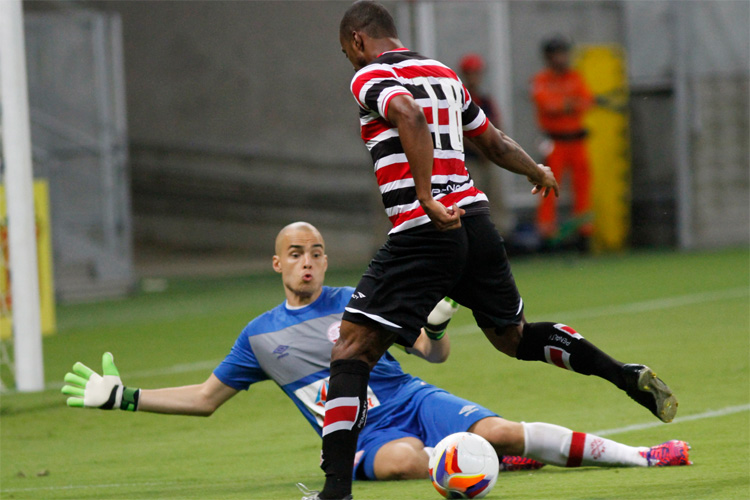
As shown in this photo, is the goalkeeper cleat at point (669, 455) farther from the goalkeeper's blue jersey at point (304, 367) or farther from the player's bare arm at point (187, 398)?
the player's bare arm at point (187, 398)

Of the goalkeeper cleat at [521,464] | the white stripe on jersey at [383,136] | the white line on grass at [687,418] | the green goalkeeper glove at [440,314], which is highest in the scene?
the white stripe on jersey at [383,136]

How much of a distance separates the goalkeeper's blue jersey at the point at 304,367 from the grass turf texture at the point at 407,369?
36 centimetres

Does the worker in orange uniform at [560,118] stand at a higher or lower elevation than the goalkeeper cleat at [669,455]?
higher

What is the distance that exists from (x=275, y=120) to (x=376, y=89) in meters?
16.7

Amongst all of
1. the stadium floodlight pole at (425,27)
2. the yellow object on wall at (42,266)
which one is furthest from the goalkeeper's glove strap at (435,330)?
the stadium floodlight pole at (425,27)

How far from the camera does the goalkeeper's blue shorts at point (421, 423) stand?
4.87 metres

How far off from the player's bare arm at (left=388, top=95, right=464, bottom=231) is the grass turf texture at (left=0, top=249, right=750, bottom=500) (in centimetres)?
117

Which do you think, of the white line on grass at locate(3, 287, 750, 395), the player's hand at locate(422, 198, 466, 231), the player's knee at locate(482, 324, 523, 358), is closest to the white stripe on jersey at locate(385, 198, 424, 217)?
the player's hand at locate(422, 198, 466, 231)

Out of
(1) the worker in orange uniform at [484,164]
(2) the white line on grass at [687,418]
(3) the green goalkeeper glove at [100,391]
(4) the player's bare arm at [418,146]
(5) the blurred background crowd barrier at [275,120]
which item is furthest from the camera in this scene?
(1) the worker in orange uniform at [484,164]

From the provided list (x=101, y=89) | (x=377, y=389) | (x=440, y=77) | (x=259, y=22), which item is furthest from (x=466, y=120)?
(x=259, y=22)

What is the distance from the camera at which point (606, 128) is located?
17.6 meters

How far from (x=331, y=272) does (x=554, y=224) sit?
11.0ft

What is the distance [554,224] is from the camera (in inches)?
657

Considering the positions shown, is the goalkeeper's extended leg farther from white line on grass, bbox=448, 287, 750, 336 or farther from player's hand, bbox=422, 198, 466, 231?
white line on grass, bbox=448, 287, 750, 336
